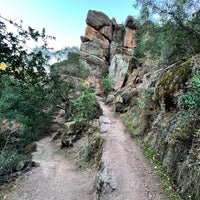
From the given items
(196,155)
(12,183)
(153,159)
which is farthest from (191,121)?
(12,183)

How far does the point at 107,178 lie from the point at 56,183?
4.01 metres

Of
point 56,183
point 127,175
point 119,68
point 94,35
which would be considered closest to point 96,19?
point 94,35

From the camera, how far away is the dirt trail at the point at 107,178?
8109 mm

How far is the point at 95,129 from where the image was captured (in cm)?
1734

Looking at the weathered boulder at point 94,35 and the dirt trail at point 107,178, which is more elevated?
the weathered boulder at point 94,35

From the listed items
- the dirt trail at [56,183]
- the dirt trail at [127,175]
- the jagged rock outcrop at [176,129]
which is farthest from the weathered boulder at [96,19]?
the dirt trail at [127,175]

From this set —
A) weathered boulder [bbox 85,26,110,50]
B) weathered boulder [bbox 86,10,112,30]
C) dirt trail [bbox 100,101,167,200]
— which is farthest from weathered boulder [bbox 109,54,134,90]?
dirt trail [bbox 100,101,167,200]

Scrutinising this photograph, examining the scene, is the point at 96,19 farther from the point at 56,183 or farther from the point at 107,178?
the point at 107,178

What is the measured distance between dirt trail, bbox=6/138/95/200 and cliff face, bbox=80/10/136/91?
98.3 ft

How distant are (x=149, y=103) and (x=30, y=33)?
927cm

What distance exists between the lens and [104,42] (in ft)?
158

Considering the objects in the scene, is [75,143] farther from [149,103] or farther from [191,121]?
[191,121]

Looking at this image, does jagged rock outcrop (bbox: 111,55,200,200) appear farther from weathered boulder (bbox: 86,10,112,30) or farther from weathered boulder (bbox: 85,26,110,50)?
weathered boulder (bbox: 86,10,112,30)

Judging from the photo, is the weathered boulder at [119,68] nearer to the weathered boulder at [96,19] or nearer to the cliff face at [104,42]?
the cliff face at [104,42]
